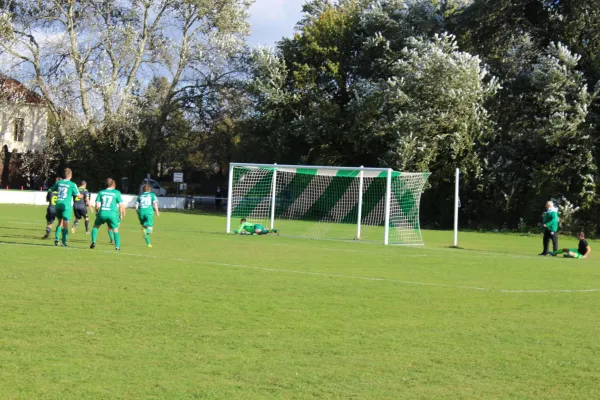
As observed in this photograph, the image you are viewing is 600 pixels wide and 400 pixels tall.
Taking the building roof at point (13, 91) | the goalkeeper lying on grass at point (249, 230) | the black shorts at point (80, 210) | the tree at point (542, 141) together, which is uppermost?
the building roof at point (13, 91)

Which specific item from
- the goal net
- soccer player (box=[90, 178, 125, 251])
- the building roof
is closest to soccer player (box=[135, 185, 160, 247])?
soccer player (box=[90, 178, 125, 251])

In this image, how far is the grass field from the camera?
735 centimetres

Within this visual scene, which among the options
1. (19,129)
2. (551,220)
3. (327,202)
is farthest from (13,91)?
(551,220)

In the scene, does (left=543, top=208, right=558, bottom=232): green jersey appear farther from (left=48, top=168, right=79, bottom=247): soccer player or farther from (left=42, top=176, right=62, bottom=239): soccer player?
(left=42, top=176, right=62, bottom=239): soccer player

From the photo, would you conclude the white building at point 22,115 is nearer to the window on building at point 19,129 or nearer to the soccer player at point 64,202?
the window on building at point 19,129

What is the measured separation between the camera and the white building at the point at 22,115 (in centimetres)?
5700

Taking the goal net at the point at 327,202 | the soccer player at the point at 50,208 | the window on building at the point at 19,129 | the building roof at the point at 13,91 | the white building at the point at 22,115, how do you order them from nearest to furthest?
the soccer player at the point at 50,208
the goal net at the point at 327,202
the building roof at the point at 13,91
the white building at the point at 22,115
the window on building at the point at 19,129

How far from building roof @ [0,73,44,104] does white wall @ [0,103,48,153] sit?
Result: 53cm

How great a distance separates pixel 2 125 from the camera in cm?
6034

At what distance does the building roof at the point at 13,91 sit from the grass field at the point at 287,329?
4076cm

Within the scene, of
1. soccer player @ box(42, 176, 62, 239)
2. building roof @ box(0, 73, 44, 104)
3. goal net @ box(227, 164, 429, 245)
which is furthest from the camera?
building roof @ box(0, 73, 44, 104)

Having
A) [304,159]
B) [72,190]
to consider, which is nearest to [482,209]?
[304,159]

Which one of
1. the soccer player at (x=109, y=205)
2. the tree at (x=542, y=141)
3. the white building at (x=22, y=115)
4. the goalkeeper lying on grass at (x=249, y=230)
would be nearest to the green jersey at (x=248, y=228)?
the goalkeeper lying on grass at (x=249, y=230)

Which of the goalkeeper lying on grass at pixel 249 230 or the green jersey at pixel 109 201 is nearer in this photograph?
the green jersey at pixel 109 201
